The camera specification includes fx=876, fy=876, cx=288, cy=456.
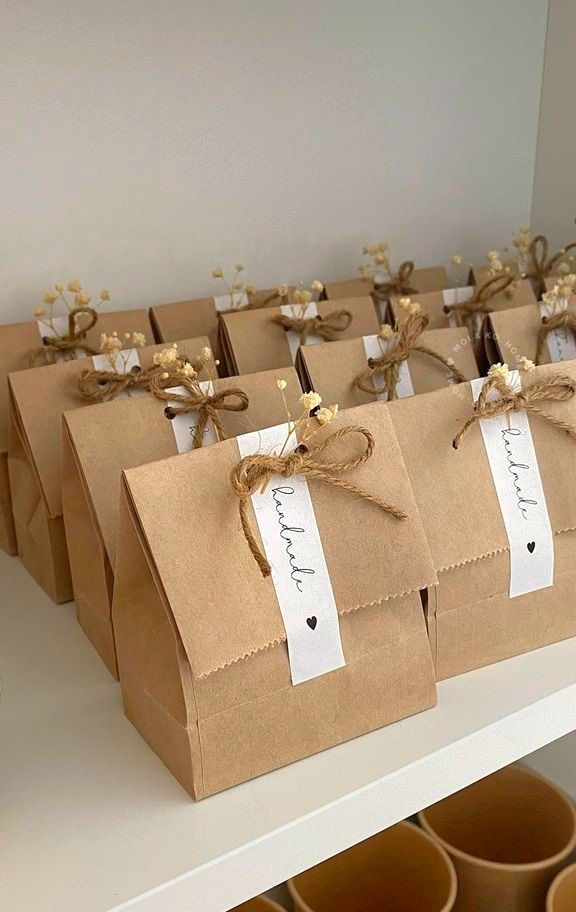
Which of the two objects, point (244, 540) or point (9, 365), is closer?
point (244, 540)

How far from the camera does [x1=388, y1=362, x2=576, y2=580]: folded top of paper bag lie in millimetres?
751

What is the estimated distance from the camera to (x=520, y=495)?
0.79m

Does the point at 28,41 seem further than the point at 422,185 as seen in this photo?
No

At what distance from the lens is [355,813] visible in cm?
65

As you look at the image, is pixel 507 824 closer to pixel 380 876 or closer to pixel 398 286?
pixel 380 876

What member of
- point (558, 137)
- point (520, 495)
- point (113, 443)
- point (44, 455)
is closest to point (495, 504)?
point (520, 495)

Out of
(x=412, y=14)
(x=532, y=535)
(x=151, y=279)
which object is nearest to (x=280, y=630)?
(x=532, y=535)

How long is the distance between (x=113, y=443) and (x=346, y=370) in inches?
10.9

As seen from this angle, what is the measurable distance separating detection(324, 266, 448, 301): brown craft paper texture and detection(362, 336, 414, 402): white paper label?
31cm

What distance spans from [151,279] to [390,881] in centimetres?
85

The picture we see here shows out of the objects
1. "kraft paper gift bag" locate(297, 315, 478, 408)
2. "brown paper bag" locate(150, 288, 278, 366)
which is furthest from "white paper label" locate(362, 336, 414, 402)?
"brown paper bag" locate(150, 288, 278, 366)

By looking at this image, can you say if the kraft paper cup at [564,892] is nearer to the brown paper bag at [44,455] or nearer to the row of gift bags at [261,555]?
the row of gift bags at [261,555]

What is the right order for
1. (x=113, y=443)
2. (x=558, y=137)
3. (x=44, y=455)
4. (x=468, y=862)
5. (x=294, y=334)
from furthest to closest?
(x=558, y=137), (x=294, y=334), (x=468, y=862), (x=44, y=455), (x=113, y=443)

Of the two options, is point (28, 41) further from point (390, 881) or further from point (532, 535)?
point (390, 881)
